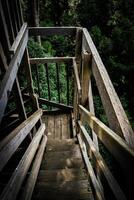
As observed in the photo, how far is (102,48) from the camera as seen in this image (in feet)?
38.5

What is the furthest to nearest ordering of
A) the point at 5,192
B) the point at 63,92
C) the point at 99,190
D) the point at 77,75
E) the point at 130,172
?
the point at 63,92 → the point at 77,75 → the point at 99,190 → the point at 5,192 → the point at 130,172

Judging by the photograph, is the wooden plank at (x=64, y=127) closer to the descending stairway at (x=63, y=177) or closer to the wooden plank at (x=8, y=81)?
the descending stairway at (x=63, y=177)

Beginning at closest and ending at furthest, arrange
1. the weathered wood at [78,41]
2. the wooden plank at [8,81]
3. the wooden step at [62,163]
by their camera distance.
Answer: the wooden plank at [8,81] → the wooden step at [62,163] → the weathered wood at [78,41]

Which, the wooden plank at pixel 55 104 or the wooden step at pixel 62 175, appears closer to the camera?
the wooden step at pixel 62 175

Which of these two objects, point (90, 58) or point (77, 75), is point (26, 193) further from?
point (77, 75)

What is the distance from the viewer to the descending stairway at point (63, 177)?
8.98 feet

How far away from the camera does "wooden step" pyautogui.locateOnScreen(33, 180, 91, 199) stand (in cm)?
272

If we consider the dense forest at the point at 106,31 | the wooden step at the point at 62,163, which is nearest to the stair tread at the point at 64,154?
the wooden step at the point at 62,163

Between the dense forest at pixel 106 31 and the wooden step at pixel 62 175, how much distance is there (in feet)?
20.5

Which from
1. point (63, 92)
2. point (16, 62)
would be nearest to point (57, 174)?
point (16, 62)

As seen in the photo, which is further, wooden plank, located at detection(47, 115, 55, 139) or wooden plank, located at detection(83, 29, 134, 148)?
wooden plank, located at detection(47, 115, 55, 139)

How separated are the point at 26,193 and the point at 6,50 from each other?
146 cm

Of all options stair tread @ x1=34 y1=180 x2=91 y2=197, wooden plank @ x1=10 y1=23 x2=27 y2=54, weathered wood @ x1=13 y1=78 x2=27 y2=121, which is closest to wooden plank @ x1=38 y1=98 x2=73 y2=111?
wooden plank @ x1=10 y1=23 x2=27 y2=54

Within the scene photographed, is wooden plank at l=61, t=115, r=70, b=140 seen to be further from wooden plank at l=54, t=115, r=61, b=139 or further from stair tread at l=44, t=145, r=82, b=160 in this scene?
stair tread at l=44, t=145, r=82, b=160
